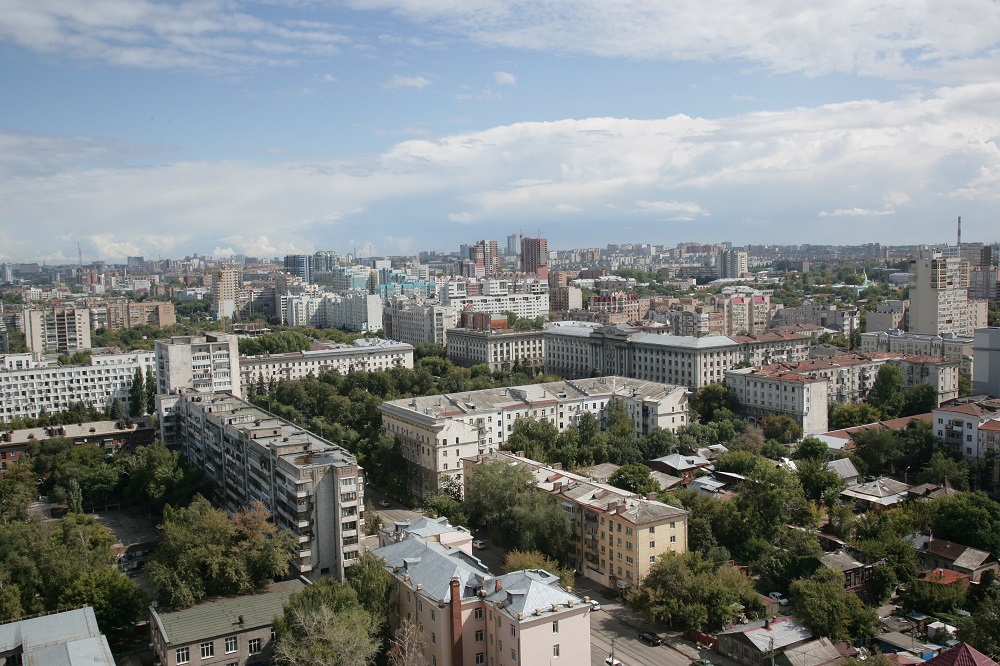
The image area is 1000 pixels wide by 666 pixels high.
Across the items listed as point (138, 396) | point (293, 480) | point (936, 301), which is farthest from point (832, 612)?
point (936, 301)

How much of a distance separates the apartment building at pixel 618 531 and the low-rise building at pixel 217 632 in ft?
23.2

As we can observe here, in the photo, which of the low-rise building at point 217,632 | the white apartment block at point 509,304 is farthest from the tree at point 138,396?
the white apartment block at point 509,304

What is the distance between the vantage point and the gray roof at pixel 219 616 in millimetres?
15414

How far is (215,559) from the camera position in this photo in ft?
55.2

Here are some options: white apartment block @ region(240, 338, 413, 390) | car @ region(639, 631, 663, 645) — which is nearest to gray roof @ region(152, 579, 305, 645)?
car @ region(639, 631, 663, 645)

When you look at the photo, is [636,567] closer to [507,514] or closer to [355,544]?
[507,514]

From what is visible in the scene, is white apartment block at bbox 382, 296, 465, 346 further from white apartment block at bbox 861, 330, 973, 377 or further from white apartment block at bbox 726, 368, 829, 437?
white apartment block at bbox 861, 330, 973, 377

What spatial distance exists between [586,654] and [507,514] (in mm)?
6226

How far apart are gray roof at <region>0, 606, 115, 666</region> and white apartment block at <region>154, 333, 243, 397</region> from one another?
54.9ft

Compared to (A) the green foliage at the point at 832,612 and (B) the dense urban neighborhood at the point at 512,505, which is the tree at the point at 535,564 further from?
(A) the green foliage at the point at 832,612

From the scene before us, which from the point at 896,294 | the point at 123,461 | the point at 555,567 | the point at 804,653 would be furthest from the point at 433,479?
the point at 896,294

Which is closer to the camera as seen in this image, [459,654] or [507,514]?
[459,654]

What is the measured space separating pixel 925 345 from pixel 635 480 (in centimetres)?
2720

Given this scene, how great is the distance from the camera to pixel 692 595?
1708 cm
